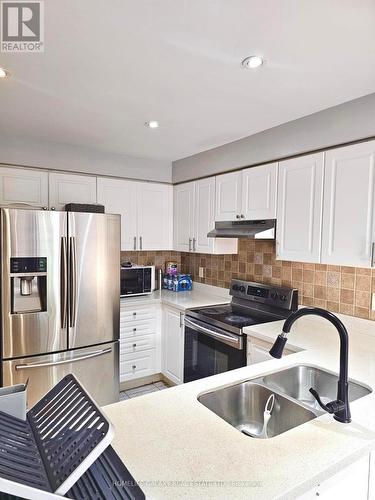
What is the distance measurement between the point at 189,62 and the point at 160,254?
2.57m

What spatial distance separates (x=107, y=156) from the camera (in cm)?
321

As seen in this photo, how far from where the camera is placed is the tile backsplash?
84.4 inches

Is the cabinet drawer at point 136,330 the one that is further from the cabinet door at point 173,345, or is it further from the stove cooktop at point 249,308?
the stove cooktop at point 249,308

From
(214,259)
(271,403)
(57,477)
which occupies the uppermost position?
(214,259)

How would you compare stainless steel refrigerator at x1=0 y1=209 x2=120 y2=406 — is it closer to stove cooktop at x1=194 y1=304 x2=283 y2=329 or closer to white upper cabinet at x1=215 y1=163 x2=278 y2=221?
stove cooktop at x1=194 y1=304 x2=283 y2=329

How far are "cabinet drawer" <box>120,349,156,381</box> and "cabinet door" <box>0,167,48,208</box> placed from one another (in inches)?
65.3

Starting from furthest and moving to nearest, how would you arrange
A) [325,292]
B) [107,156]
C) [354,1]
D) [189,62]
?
[107,156]
[325,292]
[189,62]
[354,1]

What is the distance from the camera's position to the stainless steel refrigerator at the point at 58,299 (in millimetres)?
2189

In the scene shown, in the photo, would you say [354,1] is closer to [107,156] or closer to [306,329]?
[306,329]

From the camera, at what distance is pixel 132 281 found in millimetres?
3209

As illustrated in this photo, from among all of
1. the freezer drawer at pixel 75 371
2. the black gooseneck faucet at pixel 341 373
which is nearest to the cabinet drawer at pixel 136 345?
the freezer drawer at pixel 75 371

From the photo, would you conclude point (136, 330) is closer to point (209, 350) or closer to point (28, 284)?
point (209, 350)

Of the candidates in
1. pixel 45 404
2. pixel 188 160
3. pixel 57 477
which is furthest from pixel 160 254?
pixel 57 477

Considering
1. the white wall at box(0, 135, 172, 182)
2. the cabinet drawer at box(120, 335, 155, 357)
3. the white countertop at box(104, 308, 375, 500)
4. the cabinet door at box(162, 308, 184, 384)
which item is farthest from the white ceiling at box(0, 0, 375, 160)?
the cabinet drawer at box(120, 335, 155, 357)
